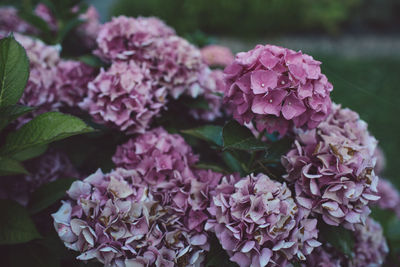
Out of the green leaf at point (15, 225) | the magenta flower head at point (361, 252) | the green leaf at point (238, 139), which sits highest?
the green leaf at point (238, 139)

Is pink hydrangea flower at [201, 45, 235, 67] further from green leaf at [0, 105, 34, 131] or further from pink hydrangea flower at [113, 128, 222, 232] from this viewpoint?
green leaf at [0, 105, 34, 131]

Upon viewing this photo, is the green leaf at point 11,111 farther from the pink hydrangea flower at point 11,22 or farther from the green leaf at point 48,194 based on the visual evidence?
the pink hydrangea flower at point 11,22

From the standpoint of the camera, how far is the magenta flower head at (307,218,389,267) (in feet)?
3.73

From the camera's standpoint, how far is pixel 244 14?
7.21 m

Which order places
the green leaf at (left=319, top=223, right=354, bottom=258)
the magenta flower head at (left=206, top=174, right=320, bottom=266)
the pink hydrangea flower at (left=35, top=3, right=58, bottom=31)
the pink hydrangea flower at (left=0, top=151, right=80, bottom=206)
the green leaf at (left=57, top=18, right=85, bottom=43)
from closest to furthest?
the magenta flower head at (left=206, top=174, right=320, bottom=266) < the green leaf at (left=319, top=223, right=354, bottom=258) < the pink hydrangea flower at (left=0, top=151, right=80, bottom=206) < the green leaf at (left=57, top=18, right=85, bottom=43) < the pink hydrangea flower at (left=35, top=3, right=58, bottom=31)

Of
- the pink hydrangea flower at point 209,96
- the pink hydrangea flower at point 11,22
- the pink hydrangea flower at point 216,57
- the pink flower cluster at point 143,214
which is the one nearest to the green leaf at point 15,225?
the pink flower cluster at point 143,214

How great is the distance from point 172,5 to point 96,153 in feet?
19.6

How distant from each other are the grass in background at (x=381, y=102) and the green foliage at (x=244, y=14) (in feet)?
5.22

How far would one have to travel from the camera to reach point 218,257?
97cm

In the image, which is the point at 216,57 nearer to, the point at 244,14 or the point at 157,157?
the point at 157,157

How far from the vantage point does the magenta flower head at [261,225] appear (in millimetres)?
890

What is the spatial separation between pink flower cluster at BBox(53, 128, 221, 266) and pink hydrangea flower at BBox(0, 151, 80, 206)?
30cm

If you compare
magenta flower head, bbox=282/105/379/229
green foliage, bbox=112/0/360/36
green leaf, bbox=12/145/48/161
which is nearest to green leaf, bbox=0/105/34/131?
green leaf, bbox=12/145/48/161

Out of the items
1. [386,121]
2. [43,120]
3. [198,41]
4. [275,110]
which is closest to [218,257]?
[275,110]
